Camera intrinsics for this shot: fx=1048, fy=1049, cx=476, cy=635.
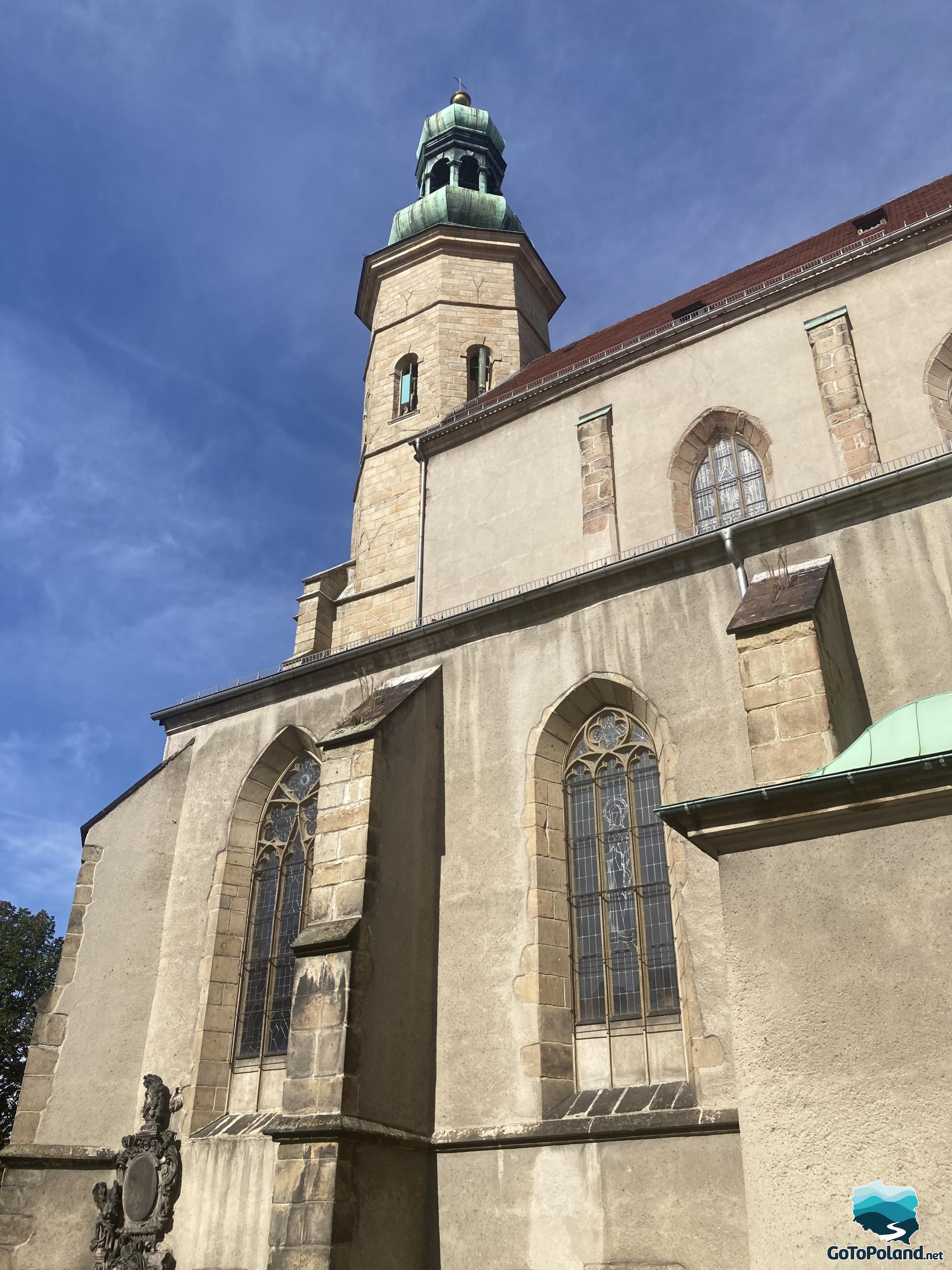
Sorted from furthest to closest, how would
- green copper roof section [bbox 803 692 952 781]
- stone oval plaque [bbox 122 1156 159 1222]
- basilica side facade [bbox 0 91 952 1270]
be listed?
stone oval plaque [bbox 122 1156 159 1222] → green copper roof section [bbox 803 692 952 781] → basilica side facade [bbox 0 91 952 1270]

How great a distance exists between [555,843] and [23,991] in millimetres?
20237

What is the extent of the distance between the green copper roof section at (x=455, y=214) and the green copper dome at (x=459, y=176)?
0.03ft

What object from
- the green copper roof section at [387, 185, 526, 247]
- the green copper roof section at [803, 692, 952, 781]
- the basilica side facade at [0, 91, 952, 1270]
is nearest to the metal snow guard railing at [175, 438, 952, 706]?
the basilica side facade at [0, 91, 952, 1270]

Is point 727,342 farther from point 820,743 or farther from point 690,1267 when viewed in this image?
point 690,1267

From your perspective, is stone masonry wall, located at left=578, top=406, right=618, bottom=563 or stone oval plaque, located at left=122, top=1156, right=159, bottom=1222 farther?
stone masonry wall, located at left=578, top=406, right=618, bottom=563

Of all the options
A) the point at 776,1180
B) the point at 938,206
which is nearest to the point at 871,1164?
the point at 776,1180

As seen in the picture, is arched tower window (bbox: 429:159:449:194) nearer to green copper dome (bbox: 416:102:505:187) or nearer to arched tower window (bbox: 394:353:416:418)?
green copper dome (bbox: 416:102:505:187)

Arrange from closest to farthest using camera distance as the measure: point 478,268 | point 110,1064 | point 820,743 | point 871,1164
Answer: point 871,1164, point 820,743, point 110,1064, point 478,268

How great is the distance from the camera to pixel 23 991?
24375 mm

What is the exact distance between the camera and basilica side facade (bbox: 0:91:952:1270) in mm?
4742

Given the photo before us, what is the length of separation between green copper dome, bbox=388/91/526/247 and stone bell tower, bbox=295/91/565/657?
2.1 inches

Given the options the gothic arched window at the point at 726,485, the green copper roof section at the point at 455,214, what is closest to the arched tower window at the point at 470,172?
the green copper roof section at the point at 455,214

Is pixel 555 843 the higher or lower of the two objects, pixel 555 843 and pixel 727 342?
the lower

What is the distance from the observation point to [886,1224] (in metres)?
4.10
